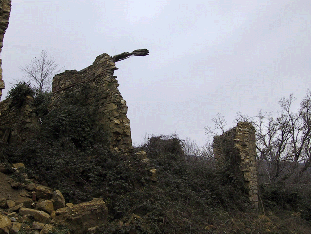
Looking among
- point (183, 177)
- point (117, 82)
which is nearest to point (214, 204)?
point (183, 177)

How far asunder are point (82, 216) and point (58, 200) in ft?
1.97

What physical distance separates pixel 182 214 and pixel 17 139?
610 cm

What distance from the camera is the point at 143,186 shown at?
7.36m

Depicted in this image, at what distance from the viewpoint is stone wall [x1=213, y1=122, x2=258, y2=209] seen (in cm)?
1093

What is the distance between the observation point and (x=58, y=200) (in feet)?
17.4

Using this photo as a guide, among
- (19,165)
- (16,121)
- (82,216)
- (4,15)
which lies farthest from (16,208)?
(16,121)

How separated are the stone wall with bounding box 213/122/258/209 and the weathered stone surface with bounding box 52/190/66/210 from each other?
23.3 feet

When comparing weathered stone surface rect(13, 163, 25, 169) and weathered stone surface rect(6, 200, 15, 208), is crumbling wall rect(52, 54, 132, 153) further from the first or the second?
weathered stone surface rect(6, 200, 15, 208)

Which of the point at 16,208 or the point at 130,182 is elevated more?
the point at 130,182

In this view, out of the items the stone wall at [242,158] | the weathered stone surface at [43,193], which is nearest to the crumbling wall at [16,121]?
the weathered stone surface at [43,193]

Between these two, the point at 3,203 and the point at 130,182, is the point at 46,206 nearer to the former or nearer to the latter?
the point at 3,203

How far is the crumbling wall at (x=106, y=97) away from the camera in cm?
927

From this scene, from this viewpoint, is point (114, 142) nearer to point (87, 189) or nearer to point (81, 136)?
point (81, 136)

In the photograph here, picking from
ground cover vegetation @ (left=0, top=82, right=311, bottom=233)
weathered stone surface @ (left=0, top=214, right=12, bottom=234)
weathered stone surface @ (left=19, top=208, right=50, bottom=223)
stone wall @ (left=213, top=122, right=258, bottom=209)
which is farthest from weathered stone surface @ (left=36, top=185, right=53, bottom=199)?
stone wall @ (left=213, top=122, right=258, bottom=209)
